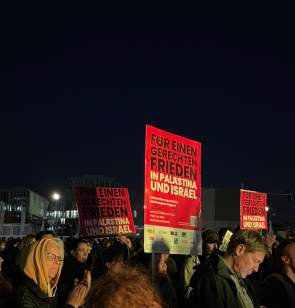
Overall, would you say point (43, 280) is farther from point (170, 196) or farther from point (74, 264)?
point (74, 264)

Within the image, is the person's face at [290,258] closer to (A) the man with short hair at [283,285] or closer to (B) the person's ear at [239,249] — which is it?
(A) the man with short hair at [283,285]

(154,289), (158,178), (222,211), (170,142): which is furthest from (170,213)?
(222,211)

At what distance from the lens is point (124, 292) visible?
2.02 m

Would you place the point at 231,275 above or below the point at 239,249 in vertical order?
below

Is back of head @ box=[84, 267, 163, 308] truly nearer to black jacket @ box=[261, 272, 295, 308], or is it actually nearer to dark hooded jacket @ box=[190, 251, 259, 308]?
dark hooded jacket @ box=[190, 251, 259, 308]

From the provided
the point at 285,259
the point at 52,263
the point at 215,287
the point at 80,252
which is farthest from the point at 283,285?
the point at 80,252

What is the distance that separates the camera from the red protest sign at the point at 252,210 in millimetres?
13625

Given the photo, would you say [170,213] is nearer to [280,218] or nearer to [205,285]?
[205,285]

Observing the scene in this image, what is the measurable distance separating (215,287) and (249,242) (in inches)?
23.9

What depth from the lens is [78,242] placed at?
709 cm

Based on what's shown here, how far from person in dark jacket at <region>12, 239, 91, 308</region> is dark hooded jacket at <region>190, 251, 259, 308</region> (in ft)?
3.14

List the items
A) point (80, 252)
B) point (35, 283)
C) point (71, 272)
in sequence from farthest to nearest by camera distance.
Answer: point (80, 252), point (71, 272), point (35, 283)

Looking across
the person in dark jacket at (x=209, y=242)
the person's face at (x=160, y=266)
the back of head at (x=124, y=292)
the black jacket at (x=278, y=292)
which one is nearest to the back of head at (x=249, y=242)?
the black jacket at (x=278, y=292)

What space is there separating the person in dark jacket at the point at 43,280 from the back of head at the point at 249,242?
1.42 meters
